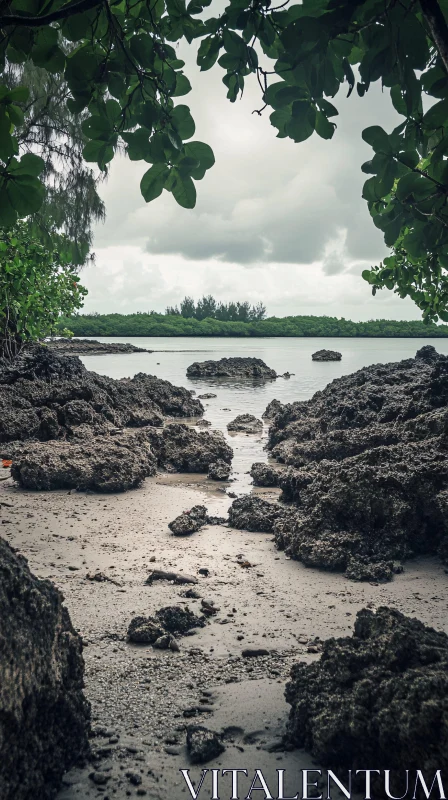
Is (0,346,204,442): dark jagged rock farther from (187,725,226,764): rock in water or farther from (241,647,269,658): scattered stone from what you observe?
(187,725,226,764): rock in water

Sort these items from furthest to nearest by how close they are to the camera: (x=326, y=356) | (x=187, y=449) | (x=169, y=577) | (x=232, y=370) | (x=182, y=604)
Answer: (x=326, y=356)
(x=232, y=370)
(x=187, y=449)
(x=169, y=577)
(x=182, y=604)

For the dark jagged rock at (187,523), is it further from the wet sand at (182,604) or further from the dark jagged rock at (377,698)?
the dark jagged rock at (377,698)

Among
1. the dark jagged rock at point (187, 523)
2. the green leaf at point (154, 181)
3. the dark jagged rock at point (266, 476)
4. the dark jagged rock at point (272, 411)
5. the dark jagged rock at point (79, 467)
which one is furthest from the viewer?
the dark jagged rock at point (272, 411)

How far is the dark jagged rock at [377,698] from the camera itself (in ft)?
5.71

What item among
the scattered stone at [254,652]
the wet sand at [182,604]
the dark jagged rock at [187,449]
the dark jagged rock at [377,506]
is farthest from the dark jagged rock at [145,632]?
the dark jagged rock at [187,449]

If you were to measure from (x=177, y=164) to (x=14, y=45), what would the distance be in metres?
0.87

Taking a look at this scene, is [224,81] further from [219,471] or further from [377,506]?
[219,471]

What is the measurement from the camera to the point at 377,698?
1.96 metres

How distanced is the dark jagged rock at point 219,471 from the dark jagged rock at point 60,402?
5.31 feet

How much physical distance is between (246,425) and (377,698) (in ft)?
33.2

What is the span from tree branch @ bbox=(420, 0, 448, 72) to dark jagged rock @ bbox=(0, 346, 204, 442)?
6723 millimetres

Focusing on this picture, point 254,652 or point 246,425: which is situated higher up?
point 254,652

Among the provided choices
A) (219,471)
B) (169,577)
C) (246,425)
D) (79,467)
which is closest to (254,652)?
(169,577)

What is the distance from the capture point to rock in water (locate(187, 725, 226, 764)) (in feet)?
6.56
